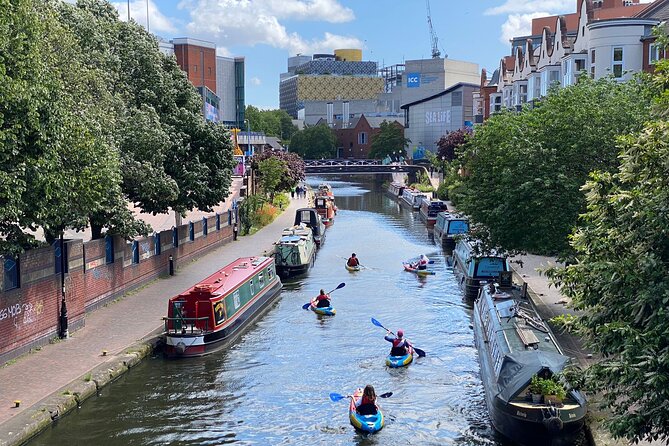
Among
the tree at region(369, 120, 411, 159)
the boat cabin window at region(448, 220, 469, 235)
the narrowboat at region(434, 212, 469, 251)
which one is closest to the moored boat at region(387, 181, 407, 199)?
the narrowboat at region(434, 212, 469, 251)

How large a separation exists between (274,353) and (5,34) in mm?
12709

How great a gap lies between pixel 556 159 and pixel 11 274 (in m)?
17.2

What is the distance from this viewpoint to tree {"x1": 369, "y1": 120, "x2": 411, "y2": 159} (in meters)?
161

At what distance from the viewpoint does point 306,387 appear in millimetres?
22875

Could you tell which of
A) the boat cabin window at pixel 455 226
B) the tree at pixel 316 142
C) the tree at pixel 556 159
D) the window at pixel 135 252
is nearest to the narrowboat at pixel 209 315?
the window at pixel 135 252

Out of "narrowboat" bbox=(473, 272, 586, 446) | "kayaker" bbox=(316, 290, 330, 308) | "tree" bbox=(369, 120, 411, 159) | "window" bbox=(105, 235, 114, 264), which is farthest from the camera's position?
"tree" bbox=(369, 120, 411, 159)

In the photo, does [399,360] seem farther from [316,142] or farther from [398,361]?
[316,142]

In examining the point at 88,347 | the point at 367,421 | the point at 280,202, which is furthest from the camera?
the point at 280,202

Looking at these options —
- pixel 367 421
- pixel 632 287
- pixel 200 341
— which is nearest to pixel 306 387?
pixel 367 421

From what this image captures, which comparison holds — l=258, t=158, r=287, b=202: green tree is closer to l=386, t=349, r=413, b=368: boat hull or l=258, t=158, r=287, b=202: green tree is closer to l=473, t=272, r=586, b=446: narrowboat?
l=386, t=349, r=413, b=368: boat hull

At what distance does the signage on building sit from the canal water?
11486 cm

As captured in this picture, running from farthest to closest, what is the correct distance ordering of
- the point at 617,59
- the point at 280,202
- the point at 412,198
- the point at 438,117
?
the point at 438,117 → the point at 412,198 → the point at 280,202 → the point at 617,59

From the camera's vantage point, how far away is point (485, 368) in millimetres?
21953

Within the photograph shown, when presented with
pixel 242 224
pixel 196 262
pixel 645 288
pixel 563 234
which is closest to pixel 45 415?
pixel 645 288
